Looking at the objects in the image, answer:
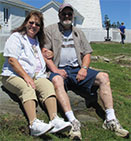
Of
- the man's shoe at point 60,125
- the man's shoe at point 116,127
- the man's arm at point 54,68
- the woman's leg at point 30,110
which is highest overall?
the man's arm at point 54,68

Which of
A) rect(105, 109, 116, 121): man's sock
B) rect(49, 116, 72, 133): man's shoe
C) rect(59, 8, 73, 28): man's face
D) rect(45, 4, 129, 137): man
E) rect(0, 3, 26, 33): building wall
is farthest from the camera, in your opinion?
rect(0, 3, 26, 33): building wall

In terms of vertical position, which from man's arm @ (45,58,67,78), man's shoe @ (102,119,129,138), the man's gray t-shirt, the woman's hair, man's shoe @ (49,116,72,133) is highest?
the woman's hair

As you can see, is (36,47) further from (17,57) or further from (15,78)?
(15,78)

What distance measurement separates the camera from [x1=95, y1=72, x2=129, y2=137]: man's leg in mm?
3261

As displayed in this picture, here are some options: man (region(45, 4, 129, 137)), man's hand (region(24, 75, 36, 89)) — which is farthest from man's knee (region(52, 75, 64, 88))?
man's hand (region(24, 75, 36, 89))

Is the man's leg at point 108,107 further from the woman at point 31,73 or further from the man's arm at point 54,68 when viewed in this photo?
the woman at point 31,73

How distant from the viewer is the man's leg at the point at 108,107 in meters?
3.26

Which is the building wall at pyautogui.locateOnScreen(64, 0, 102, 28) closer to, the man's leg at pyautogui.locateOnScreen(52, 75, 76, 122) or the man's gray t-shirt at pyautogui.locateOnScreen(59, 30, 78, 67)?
the man's gray t-shirt at pyautogui.locateOnScreen(59, 30, 78, 67)

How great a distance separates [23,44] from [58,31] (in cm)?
74

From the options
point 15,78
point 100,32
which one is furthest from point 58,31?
point 100,32

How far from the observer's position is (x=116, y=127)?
3.29 meters

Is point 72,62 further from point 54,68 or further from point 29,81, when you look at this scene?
point 29,81

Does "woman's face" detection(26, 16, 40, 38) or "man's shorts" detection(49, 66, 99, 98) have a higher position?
"woman's face" detection(26, 16, 40, 38)

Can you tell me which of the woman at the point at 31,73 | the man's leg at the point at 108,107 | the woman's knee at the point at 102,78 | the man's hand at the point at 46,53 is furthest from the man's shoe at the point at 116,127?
the man's hand at the point at 46,53
